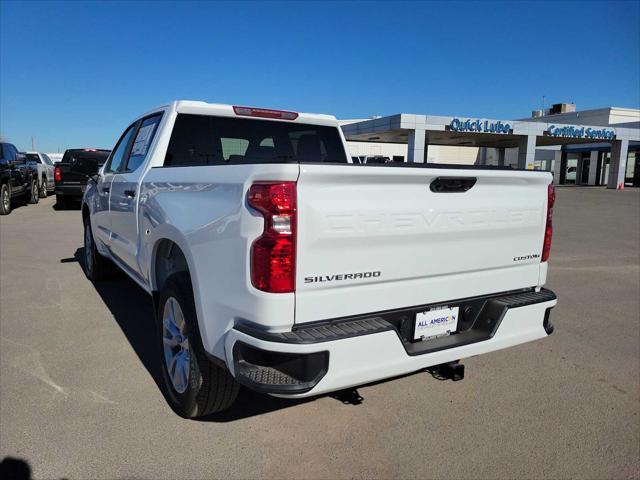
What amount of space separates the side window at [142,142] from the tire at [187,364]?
1.57 metres

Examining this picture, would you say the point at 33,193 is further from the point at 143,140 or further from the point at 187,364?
the point at 187,364

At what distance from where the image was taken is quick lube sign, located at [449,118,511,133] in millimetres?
35375

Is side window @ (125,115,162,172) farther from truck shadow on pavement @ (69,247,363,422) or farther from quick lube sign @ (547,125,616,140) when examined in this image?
quick lube sign @ (547,125,616,140)

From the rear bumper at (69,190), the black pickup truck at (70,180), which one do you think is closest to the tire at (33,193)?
the black pickup truck at (70,180)

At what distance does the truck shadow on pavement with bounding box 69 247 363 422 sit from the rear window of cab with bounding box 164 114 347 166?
1.58m

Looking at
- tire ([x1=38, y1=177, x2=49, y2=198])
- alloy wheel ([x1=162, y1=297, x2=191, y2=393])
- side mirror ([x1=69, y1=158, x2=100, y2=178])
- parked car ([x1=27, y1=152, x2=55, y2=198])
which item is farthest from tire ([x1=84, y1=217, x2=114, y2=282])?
tire ([x1=38, y1=177, x2=49, y2=198])

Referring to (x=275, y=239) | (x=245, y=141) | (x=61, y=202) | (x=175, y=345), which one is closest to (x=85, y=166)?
(x=245, y=141)

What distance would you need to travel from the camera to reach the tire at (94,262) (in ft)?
20.3

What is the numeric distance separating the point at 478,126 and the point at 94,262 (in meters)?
34.1

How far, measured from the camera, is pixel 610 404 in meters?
3.38

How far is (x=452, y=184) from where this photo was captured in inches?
105

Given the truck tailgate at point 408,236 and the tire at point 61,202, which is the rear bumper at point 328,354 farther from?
the tire at point 61,202

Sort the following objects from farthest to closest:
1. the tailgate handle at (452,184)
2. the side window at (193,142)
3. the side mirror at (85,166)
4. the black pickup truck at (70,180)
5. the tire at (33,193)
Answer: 1. the tire at (33,193)
2. the black pickup truck at (70,180)
3. the side mirror at (85,166)
4. the side window at (193,142)
5. the tailgate handle at (452,184)

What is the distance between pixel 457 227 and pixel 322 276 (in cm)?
89
